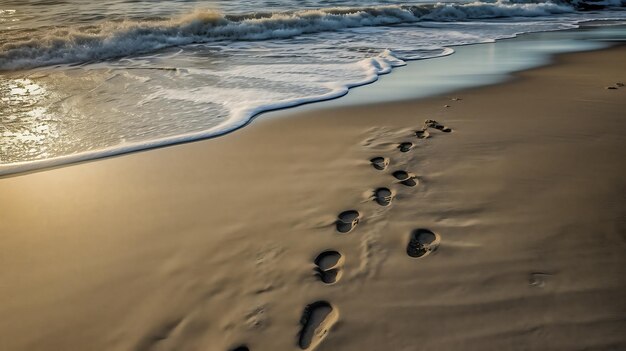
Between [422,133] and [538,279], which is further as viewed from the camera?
[422,133]

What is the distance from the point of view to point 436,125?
3799 mm

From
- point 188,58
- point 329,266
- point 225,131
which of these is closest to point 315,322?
point 329,266

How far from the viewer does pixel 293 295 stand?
184 cm

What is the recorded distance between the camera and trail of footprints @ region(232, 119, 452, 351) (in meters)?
1.66

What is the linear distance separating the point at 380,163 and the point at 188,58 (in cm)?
581

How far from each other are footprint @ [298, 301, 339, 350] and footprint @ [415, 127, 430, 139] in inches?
83.3

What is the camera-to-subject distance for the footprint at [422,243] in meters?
2.10

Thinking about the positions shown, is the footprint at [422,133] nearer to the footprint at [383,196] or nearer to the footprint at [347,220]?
the footprint at [383,196]

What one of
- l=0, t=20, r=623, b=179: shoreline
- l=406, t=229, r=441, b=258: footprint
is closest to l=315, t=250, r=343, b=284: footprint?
l=406, t=229, r=441, b=258: footprint

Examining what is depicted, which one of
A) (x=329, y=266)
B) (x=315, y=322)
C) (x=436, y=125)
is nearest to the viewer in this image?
(x=315, y=322)

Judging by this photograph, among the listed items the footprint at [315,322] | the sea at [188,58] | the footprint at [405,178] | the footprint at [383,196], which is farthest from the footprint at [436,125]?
the footprint at [315,322]

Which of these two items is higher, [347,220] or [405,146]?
[405,146]

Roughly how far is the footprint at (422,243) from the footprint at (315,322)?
55 cm

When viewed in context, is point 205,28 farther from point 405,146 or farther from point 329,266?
point 329,266
